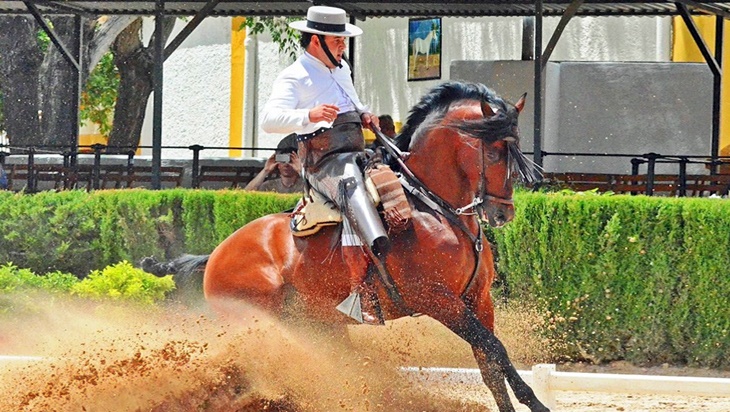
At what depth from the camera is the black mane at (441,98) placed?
25.2 ft

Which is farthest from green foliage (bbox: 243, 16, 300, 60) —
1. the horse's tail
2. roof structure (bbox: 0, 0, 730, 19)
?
the horse's tail

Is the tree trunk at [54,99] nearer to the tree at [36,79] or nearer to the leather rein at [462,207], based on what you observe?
the tree at [36,79]

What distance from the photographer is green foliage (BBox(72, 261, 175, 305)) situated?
10867 millimetres

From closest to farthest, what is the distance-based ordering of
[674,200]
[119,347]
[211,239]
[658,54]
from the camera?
[119,347]
[674,200]
[211,239]
[658,54]

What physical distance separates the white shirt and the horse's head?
54 centimetres

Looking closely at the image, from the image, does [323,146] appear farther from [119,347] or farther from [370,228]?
[119,347]

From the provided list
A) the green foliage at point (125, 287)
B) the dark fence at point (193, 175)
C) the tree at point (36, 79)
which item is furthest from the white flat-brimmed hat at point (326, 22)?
the tree at point (36, 79)

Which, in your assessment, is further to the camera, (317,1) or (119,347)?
(317,1)

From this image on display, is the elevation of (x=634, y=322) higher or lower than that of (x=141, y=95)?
lower

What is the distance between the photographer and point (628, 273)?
1097 cm

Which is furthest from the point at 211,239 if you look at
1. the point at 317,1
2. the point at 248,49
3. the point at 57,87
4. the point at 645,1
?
the point at 248,49

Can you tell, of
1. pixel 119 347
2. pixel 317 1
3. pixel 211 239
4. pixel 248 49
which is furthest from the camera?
pixel 248 49

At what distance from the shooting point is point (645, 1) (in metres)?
16.5

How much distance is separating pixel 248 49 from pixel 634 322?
59.0 ft
